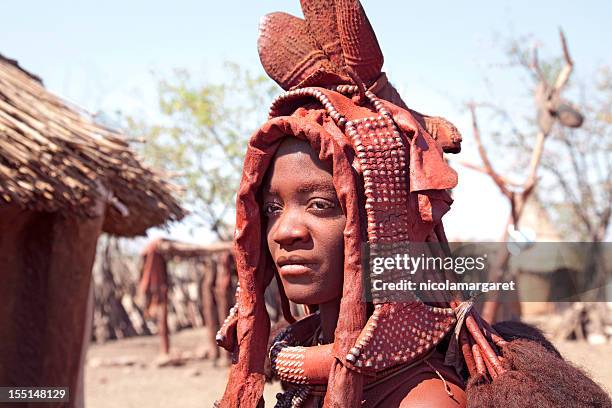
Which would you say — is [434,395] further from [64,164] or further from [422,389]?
[64,164]

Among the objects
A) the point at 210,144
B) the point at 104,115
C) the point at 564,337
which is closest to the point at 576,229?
the point at 564,337

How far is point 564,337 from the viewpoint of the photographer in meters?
16.2

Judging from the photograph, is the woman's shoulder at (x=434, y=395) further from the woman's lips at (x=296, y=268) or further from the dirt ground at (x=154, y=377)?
the dirt ground at (x=154, y=377)

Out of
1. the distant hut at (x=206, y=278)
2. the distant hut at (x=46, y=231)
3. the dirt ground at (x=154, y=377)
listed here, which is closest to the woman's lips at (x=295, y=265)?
the distant hut at (x=46, y=231)

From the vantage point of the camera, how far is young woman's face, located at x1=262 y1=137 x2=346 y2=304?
2.18 m

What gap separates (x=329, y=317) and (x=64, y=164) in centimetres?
318

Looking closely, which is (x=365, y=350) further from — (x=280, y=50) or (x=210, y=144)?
(x=210, y=144)

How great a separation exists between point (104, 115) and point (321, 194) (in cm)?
430

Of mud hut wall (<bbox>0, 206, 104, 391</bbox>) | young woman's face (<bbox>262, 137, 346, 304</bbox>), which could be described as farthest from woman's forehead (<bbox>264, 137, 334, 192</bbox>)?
mud hut wall (<bbox>0, 206, 104, 391</bbox>)

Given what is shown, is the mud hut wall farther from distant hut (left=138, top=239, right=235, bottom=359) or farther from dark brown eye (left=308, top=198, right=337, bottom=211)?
distant hut (left=138, top=239, right=235, bottom=359)

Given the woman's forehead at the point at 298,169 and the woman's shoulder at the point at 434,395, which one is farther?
the woman's forehead at the point at 298,169

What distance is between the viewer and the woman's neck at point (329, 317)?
231 centimetres

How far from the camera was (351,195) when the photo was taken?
2.11 metres

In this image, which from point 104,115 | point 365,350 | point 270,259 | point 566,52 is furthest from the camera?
point 566,52
